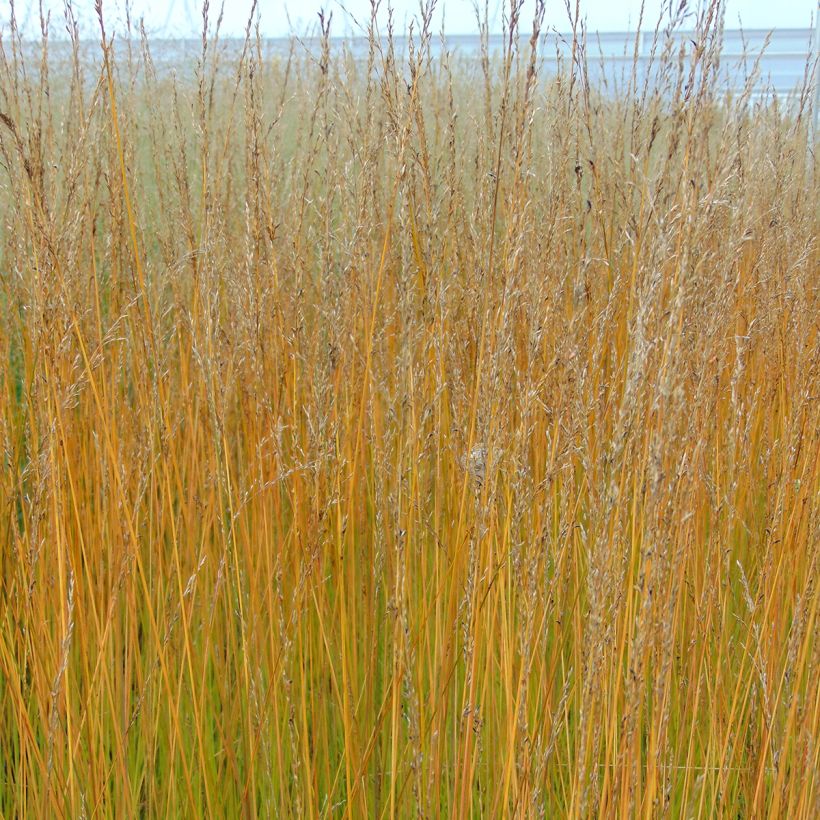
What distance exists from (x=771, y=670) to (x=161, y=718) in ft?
3.01

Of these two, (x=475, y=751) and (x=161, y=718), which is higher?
(x=475, y=751)

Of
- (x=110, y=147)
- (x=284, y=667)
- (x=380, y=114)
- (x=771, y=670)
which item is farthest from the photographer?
(x=110, y=147)

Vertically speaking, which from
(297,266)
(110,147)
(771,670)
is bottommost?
(771,670)

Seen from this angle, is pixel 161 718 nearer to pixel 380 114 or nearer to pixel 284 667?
pixel 284 667

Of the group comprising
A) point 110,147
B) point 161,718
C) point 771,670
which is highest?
point 110,147

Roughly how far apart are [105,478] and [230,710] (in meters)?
0.45

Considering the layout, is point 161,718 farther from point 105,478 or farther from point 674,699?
point 674,699

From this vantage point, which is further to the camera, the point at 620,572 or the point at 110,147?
the point at 110,147

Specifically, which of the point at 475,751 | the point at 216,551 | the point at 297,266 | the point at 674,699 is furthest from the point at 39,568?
the point at 674,699

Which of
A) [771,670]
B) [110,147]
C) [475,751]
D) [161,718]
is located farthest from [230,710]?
[110,147]

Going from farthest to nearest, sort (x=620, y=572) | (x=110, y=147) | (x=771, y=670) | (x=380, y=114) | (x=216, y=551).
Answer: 1. (x=110, y=147)
2. (x=216, y=551)
3. (x=380, y=114)
4. (x=771, y=670)
5. (x=620, y=572)

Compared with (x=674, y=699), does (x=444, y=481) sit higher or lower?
higher

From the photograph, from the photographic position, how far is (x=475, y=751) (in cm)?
101

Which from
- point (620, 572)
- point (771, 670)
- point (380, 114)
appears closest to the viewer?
point (620, 572)
